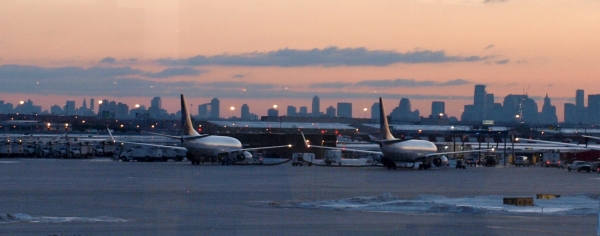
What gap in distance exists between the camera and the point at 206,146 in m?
67.5

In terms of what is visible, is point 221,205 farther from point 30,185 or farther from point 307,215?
point 30,185

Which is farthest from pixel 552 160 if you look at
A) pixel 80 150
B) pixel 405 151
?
pixel 80 150

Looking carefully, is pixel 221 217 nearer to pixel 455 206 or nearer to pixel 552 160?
pixel 455 206

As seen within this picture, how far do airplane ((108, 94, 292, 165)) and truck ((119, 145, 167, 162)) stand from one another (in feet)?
23.4

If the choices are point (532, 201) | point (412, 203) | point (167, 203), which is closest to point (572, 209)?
point (532, 201)

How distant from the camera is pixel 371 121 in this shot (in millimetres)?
160125

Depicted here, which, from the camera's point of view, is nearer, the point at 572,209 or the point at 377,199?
the point at 572,209

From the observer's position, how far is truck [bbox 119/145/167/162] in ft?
254

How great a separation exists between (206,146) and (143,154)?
12830mm

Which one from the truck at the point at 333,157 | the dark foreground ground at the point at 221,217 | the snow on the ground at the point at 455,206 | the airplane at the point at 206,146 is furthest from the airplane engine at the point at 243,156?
the snow on the ground at the point at 455,206

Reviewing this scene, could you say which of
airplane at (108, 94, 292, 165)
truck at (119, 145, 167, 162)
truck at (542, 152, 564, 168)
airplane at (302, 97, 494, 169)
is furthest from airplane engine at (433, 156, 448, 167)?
truck at (119, 145, 167, 162)

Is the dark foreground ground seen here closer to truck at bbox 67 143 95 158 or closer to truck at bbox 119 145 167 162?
truck at bbox 119 145 167 162

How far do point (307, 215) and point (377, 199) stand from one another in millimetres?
5020

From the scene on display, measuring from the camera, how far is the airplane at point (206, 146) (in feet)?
220
